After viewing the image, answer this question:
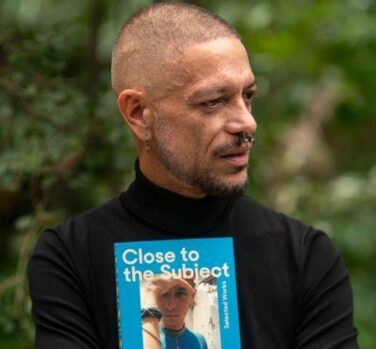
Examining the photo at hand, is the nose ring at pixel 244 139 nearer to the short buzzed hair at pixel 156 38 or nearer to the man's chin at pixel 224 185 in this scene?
the man's chin at pixel 224 185

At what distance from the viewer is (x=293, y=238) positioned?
7.45ft

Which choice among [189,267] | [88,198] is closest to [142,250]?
[189,267]

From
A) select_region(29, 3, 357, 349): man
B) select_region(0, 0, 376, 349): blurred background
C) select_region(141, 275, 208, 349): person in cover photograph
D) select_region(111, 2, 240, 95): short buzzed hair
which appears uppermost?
select_region(0, 0, 376, 349): blurred background

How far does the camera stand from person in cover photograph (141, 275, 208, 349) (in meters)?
2.15

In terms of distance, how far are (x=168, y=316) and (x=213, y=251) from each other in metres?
0.16

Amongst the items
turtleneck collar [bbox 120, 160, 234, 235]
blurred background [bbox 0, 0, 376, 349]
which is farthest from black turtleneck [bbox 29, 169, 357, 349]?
blurred background [bbox 0, 0, 376, 349]

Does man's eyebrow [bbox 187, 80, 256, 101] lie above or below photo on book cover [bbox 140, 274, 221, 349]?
above

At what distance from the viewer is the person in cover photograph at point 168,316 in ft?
7.05

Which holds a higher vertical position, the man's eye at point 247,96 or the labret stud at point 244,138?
the man's eye at point 247,96

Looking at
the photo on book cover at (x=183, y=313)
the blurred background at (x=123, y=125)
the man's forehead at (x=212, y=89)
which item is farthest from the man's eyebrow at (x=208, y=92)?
the blurred background at (x=123, y=125)

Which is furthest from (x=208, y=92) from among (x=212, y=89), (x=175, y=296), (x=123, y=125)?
(x=123, y=125)

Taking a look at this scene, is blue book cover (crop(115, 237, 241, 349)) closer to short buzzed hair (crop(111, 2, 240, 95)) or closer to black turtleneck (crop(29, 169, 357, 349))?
black turtleneck (crop(29, 169, 357, 349))

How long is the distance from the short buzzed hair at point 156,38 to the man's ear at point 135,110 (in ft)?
0.07

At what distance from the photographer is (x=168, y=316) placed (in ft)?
7.04
